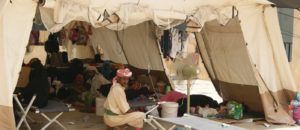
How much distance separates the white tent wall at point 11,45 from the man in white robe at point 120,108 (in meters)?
1.19

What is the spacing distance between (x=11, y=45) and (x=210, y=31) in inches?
145

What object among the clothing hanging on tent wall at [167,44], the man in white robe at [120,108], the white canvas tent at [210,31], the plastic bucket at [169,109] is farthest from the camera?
the clothing hanging on tent wall at [167,44]

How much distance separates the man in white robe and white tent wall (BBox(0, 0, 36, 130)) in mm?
1192

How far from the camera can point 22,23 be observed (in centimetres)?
546

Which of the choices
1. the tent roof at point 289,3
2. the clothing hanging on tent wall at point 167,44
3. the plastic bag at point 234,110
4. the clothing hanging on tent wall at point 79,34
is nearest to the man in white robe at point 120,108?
the plastic bag at point 234,110

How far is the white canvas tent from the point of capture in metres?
5.38

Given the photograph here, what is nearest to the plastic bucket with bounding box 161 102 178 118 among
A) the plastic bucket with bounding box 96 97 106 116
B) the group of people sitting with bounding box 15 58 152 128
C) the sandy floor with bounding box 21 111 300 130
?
the sandy floor with bounding box 21 111 300 130

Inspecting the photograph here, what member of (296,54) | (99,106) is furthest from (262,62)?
(296,54)

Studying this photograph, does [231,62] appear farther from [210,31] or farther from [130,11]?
[130,11]

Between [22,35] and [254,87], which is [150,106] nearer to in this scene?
[254,87]

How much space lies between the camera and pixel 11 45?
5.39 metres

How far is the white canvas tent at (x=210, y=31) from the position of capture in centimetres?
538

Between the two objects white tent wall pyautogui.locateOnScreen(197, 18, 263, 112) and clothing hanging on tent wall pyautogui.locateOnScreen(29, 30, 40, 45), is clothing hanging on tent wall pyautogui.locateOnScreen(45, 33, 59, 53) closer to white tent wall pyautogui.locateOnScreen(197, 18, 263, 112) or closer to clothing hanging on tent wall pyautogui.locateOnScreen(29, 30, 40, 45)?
clothing hanging on tent wall pyautogui.locateOnScreen(29, 30, 40, 45)

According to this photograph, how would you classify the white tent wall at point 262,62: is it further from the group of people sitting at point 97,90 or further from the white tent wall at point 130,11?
the group of people sitting at point 97,90
